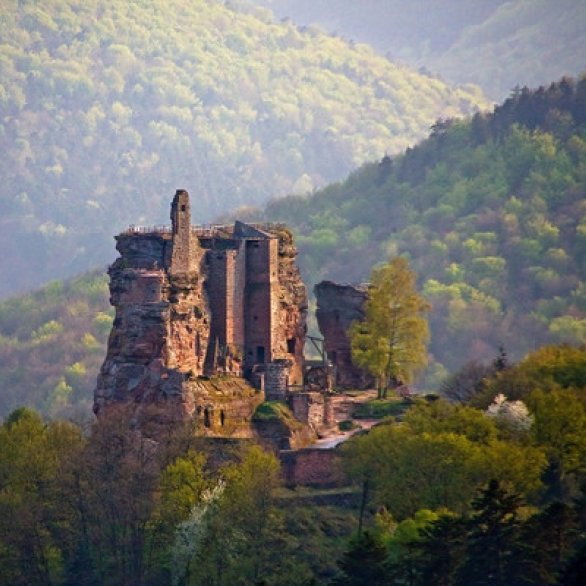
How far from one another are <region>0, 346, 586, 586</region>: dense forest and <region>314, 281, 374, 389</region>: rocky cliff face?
14030mm

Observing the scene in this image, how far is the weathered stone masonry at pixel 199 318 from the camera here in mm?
110688

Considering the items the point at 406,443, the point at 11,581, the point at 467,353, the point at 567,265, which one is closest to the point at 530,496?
the point at 406,443

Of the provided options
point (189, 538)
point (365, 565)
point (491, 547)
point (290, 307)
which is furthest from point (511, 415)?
point (290, 307)

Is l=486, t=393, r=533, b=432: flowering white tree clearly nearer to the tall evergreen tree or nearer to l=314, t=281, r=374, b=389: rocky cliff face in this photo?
the tall evergreen tree

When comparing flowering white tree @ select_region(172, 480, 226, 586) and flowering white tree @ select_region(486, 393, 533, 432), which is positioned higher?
flowering white tree @ select_region(486, 393, 533, 432)

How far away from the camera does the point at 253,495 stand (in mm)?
102812

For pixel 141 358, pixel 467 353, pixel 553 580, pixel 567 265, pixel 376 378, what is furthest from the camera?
pixel 567 265

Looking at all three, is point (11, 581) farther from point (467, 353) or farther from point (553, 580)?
point (467, 353)

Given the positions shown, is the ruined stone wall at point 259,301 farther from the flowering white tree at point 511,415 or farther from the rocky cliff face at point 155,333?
the flowering white tree at point 511,415

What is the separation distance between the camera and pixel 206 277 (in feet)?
382

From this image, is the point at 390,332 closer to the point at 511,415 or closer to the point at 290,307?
the point at 290,307

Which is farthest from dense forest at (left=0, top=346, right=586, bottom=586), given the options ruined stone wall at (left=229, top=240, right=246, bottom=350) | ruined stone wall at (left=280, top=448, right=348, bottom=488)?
ruined stone wall at (left=229, top=240, right=246, bottom=350)

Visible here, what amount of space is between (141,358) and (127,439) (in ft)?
17.5

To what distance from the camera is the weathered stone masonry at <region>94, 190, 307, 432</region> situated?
111 m
